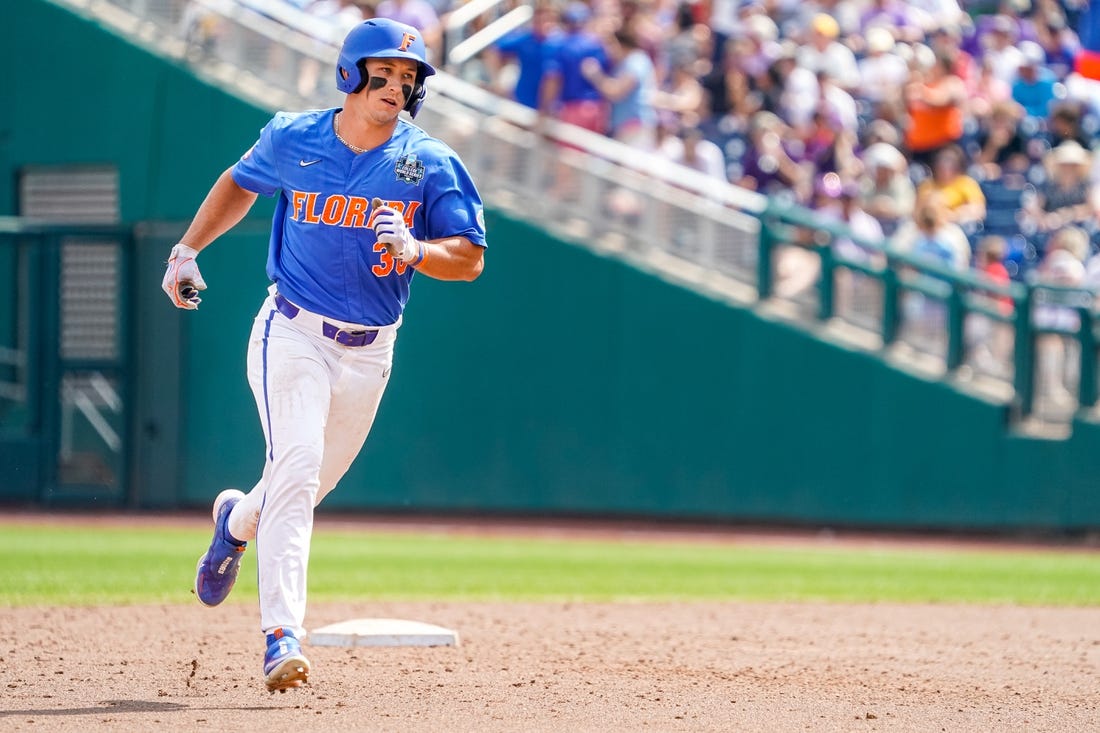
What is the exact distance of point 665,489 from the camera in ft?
46.5

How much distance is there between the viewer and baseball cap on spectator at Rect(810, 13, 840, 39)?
16.2 meters

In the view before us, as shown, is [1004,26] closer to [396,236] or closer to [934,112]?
[934,112]

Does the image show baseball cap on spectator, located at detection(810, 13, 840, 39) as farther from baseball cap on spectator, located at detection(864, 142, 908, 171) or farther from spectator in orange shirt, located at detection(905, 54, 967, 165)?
baseball cap on spectator, located at detection(864, 142, 908, 171)

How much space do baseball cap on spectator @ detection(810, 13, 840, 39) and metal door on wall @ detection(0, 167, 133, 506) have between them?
722 centimetres

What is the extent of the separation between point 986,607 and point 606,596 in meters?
2.13

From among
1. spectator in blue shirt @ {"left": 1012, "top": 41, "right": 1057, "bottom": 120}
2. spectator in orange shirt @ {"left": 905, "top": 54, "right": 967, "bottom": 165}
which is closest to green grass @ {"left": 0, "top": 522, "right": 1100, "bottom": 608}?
Result: spectator in orange shirt @ {"left": 905, "top": 54, "right": 967, "bottom": 165}

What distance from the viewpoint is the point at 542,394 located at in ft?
47.6

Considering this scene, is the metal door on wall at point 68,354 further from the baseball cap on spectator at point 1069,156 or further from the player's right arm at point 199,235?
the player's right arm at point 199,235

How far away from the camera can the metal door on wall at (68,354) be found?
14898 mm

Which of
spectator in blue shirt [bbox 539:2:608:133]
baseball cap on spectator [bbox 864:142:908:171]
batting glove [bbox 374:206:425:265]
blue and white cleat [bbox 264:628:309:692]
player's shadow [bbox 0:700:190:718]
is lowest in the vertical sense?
player's shadow [bbox 0:700:190:718]

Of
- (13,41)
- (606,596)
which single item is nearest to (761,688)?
(606,596)

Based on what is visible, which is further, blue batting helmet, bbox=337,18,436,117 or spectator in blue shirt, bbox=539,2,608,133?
spectator in blue shirt, bbox=539,2,608,133

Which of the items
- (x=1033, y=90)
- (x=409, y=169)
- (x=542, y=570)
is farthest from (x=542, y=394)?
(x=409, y=169)

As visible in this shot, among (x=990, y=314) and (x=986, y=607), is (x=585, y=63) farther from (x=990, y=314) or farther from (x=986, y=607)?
(x=986, y=607)
